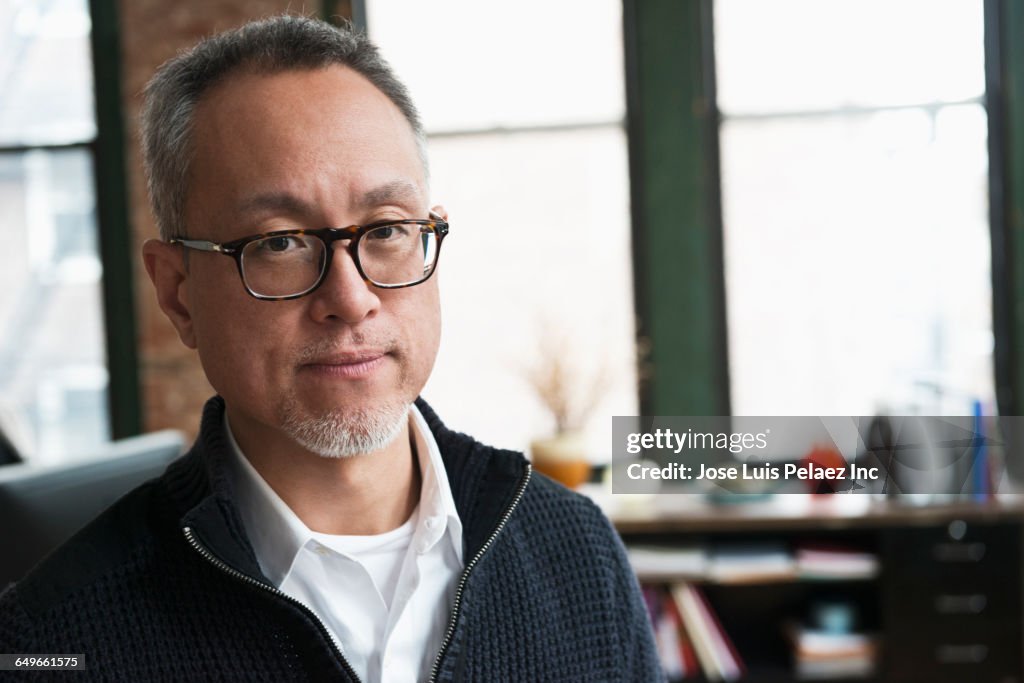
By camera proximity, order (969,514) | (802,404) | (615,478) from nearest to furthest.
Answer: (969,514)
(615,478)
(802,404)

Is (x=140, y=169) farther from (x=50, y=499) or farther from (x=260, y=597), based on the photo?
(x=260, y=597)

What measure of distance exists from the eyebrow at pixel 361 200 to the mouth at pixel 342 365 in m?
0.16

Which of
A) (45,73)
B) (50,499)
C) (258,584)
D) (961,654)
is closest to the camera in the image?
(258,584)

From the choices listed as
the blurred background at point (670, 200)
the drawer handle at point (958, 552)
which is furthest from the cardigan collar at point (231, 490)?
the drawer handle at point (958, 552)

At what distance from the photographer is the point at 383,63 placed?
1.21 meters

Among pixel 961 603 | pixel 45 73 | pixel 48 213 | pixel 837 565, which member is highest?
pixel 45 73

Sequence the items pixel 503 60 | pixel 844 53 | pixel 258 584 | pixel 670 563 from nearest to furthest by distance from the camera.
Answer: pixel 258 584 → pixel 670 563 → pixel 844 53 → pixel 503 60

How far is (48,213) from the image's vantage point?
4.06 m

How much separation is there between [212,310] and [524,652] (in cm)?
56

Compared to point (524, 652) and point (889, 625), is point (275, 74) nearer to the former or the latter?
point (524, 652)


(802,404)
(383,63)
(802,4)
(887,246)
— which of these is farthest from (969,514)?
(383,63)

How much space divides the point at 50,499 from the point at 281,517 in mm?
379

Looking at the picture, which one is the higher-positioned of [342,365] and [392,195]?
[392,195]

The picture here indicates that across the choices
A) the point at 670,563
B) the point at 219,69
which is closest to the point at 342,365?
the point at 219,69
